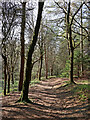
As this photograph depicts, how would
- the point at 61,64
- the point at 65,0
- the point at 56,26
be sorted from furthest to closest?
the point at 61,64, the point at 56,26, the point at 65,0

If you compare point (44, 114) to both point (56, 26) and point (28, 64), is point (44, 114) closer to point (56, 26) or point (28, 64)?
point (28, 64)

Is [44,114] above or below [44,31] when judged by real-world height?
below

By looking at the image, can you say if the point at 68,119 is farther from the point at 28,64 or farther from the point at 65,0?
the point at 65,0

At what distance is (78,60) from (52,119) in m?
9.30

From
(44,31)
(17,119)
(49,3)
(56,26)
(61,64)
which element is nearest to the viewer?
(17,119)

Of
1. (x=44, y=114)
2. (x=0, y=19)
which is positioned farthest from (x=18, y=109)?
(x=0, y=19)

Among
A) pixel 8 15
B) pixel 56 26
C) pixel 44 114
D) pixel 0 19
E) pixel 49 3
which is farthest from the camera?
pixel 56 26

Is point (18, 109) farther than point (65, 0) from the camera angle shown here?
No

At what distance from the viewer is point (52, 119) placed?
4363 mm

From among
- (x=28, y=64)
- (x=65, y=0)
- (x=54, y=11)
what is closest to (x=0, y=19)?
(x=28, y=64)

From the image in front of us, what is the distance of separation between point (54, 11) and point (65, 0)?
7.01ft

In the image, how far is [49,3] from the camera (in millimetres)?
12367

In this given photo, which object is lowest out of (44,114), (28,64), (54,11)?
(44,114)

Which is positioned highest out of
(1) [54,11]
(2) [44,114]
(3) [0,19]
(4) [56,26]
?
(1) [54,11]
